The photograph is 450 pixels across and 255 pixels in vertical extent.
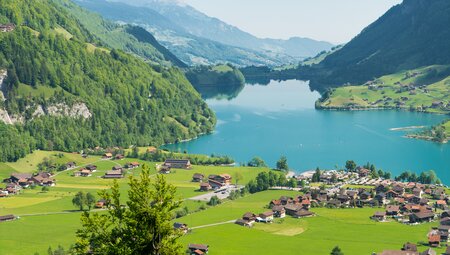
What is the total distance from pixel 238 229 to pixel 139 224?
2522 inches

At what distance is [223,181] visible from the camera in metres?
123

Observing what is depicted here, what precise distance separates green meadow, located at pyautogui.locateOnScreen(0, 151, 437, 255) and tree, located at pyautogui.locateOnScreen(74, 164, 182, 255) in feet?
128

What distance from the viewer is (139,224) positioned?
Answer: 22.6 metres

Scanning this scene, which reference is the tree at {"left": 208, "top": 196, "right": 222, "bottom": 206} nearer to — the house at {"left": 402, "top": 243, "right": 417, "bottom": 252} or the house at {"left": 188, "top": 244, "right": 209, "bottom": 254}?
the house at {"left": 188, "top": 244, "right": 209, "bottom": 254}

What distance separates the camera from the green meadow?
76438mm

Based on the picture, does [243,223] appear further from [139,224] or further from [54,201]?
[139,224]

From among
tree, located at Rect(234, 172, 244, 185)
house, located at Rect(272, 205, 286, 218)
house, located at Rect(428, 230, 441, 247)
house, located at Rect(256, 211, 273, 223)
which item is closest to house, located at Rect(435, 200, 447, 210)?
house, located at Rect(428, 230, 441, 247)

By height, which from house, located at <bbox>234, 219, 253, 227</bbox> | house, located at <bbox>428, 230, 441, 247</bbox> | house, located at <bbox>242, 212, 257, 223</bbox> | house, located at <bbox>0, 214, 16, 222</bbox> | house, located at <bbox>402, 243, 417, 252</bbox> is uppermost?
house, located at <bbox>402, 243, 417, 252</bbox>

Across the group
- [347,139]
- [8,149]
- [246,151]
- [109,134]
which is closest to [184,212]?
[8,149]

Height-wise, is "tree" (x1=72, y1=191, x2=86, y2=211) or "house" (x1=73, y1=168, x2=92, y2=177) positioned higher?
"tree" (x1=72, y1=191, x2=86, y2=211)

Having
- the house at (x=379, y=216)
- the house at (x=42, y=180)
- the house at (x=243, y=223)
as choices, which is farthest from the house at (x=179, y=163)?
the house at (x=379, y=216)

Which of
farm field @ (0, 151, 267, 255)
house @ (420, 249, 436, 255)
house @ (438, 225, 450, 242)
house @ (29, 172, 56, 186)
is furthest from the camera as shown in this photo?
house @ (29, 172, 56, 186)

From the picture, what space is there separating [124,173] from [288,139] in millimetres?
71200

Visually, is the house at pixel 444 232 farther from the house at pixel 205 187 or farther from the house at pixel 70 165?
the house at pixel 70 165
